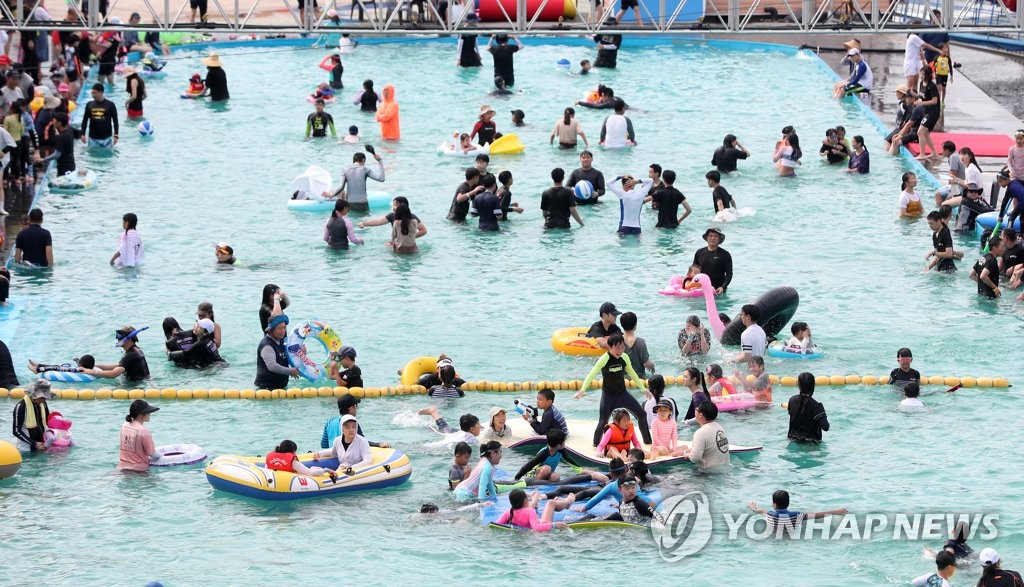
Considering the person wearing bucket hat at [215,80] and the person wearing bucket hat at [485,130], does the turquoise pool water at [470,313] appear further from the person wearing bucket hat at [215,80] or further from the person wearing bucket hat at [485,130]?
the person wearing bucket hat at [485,130]

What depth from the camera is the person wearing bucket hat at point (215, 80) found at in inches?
1476

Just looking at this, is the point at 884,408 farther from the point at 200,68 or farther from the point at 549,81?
the point at 200,68

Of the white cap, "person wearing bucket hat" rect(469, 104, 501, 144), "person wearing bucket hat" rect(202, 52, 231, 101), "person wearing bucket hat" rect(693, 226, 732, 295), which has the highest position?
"person wearing bucket hat" rect(202, 52, 231, 101)

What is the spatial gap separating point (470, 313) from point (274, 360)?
4275mm

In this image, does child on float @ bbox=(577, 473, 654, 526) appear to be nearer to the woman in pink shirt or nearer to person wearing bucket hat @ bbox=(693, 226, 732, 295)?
the woman in pink shirt

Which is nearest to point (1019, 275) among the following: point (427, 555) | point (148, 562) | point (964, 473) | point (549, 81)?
point (964, 473)

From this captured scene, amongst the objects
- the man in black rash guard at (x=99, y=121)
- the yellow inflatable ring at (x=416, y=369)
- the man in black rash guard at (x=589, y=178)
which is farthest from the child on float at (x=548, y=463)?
the man in black rash guard at (x=99, y=121)

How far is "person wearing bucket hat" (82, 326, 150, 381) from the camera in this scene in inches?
794

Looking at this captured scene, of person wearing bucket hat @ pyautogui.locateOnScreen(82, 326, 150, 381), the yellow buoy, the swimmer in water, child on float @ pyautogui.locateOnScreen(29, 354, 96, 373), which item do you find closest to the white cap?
the yellow buoy

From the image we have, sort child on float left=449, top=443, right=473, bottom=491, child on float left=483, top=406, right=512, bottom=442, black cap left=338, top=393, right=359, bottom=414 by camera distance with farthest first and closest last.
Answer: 1. child on float left=483, top=406, right=512, bottom=442
2. black cap left=338, top=393, right=359, bottom=414
3. child on float left=449, top=443, right=473, bottom=491

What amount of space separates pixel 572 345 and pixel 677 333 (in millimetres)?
1738

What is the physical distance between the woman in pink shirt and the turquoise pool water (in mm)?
202

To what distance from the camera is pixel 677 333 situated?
22.1m

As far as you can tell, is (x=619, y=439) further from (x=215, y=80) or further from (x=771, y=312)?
(x=215, y=80)
